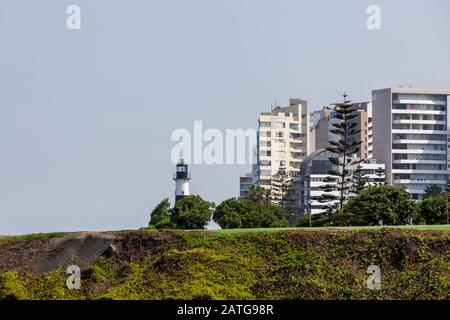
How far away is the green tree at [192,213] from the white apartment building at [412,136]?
258 feet

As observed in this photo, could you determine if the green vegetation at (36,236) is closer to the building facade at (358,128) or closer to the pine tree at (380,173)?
the pine tree at (380,173)

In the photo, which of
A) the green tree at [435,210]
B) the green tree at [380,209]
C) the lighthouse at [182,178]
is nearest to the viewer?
the green tree at [380,209]

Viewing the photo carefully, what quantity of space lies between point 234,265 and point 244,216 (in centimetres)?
4458

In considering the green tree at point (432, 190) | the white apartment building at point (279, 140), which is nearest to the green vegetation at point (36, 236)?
the green tree at point (432, 190)

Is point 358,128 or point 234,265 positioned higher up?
point 358,128

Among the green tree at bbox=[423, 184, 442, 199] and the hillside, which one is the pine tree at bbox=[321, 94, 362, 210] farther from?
the green tree at bbox=[423, 184, 442, 199]

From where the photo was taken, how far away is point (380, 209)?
2655 inches

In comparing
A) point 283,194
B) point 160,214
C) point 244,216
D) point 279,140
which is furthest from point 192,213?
point 279,140

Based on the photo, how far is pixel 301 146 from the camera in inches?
6821

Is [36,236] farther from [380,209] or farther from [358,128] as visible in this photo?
[358,128]

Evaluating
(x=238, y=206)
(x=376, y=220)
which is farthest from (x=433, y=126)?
(x=376, y=220)

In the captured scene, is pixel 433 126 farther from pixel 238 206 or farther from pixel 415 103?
pixel 238 206

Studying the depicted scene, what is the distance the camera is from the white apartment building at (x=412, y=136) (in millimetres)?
158000
